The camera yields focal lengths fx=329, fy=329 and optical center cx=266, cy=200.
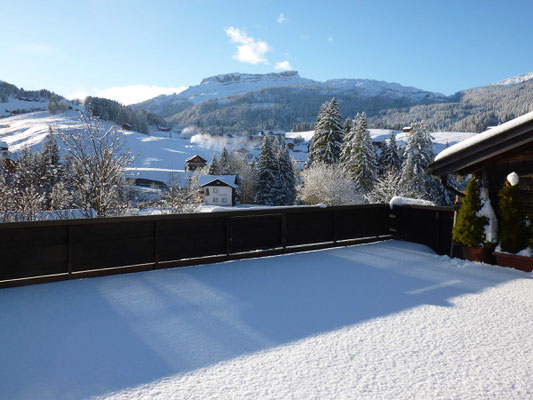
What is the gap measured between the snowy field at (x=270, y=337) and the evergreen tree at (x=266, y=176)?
1241 inches

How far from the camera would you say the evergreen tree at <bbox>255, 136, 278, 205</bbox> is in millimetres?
37500

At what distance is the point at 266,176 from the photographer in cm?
3784

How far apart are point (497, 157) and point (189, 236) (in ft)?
21.4

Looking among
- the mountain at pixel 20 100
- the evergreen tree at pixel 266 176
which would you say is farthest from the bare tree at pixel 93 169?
the mountain at pixel 20 100

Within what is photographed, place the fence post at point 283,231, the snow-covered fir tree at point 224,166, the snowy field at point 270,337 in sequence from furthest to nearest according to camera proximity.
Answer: the snow-covered fir tree at point 224,166
the fence post at point 283,231
the snowy field at point 270,337

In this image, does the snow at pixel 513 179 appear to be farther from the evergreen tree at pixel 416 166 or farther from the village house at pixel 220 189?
the village house at pixel 220 189

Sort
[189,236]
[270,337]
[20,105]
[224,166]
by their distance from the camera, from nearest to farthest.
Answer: [270,337] → [189,236] → [224,166] → [20,105]

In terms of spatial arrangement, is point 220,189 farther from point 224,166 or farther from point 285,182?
point 224,166

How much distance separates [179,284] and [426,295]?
3892mm

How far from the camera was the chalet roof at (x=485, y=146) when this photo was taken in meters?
5.97

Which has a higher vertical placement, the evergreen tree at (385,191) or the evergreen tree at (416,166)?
the evergreen tree at (416,166)

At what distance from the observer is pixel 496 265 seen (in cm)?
670

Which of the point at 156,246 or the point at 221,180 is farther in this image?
the point at 221,180

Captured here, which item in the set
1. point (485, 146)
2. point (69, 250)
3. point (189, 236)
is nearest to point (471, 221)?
point (485, 146)
